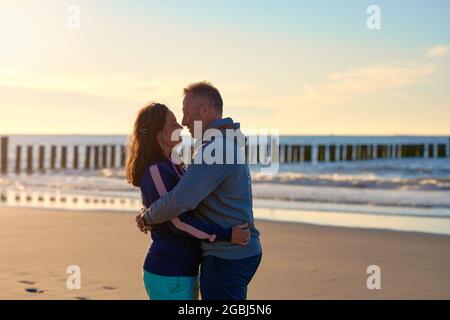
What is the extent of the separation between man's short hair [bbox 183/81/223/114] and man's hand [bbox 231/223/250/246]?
0.55 metres

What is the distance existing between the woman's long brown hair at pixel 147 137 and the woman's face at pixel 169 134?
2 centimetres

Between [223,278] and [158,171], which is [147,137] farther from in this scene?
[223,278]

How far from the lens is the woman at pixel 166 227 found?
11.0 feet

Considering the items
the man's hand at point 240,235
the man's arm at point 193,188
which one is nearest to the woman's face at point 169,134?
the man's arm at point 193,188

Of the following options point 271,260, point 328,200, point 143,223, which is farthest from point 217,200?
point 328,200

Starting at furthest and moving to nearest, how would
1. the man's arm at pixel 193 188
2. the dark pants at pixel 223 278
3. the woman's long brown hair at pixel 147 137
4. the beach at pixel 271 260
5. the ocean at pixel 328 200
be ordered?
the ocean at pixel 328 200
the beach at pixel 271 260
the woman's long brown hair at pixel 147 137
the dark pants at pixel 223 278
the man's arm at pixel 193 188

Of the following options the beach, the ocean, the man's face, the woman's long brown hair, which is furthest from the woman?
the ocean

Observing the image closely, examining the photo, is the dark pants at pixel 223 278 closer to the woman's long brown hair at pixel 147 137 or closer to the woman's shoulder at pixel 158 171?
the woman's shoulder at pixel 158 171

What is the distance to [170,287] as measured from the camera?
11.2ft

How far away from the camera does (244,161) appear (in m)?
3.42

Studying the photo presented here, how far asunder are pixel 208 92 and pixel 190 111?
0.40ft

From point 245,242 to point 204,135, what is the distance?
0.52m

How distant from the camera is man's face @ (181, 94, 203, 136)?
3412 mm
